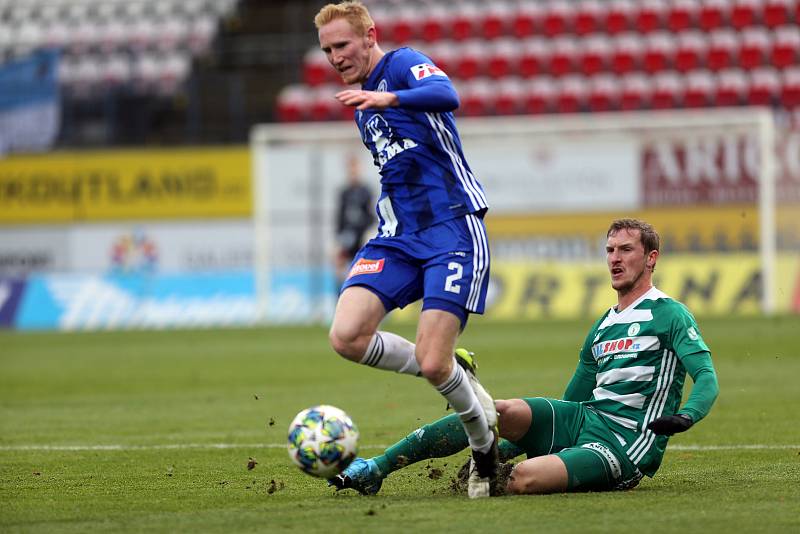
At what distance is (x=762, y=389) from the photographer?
34.6 feet

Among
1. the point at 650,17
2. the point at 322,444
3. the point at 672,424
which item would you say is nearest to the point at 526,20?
the point at 650,17

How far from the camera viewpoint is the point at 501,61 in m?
24.9

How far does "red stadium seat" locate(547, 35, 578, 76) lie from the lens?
2444 cm

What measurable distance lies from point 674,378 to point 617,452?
416mm

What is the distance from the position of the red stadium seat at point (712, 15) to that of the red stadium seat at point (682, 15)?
0.11 m

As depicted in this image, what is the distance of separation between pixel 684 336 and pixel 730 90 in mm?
18606

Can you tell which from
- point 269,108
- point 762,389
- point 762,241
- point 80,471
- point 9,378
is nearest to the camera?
point 80,471

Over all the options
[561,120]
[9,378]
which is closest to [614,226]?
[9,378]

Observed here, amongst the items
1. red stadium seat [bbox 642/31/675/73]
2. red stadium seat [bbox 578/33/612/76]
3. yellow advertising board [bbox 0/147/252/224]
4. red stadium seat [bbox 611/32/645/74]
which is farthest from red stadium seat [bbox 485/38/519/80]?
yellow advertising board [bbox 0/147/252/224]

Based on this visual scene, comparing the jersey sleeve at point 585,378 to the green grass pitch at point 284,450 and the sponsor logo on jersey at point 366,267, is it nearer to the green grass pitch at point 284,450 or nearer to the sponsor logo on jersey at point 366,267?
the green grass pitch at point 284,450

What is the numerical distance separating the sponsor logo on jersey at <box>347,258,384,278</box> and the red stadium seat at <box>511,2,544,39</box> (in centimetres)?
2030

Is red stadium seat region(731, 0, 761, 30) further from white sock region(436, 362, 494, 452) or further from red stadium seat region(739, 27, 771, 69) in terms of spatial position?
white sock region(436, 362, 494, 452)

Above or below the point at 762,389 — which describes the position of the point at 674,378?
above

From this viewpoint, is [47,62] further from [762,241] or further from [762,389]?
[762,389]
